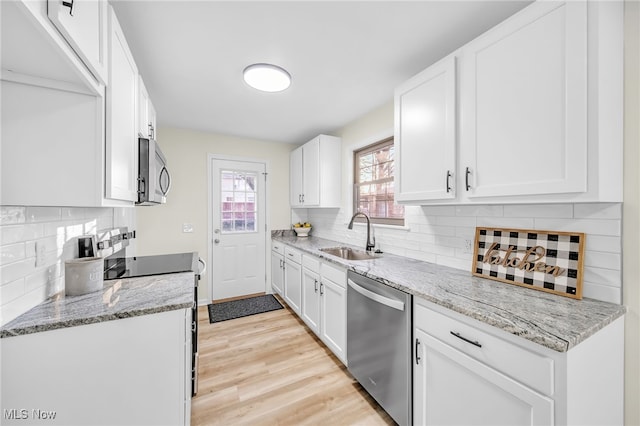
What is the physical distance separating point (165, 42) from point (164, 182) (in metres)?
0.97

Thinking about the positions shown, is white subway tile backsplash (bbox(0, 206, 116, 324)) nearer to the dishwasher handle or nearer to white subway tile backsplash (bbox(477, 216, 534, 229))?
the dishwasher handle

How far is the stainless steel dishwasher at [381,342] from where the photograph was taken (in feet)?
4.60

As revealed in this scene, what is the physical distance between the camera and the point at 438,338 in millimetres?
1229

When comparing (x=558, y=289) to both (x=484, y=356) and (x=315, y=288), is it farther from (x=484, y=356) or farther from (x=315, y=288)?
(x=315, y=288)

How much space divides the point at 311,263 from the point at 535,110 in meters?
2.01

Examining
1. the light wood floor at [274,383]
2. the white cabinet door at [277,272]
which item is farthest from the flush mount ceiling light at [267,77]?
the light wood floor at [274,383]

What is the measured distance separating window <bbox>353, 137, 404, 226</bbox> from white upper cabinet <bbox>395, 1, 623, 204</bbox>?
0.93m

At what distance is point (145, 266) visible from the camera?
1895 millimetres

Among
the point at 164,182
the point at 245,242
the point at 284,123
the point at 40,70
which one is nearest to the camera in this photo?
the point at 40,70

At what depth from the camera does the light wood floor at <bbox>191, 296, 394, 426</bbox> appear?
160cm

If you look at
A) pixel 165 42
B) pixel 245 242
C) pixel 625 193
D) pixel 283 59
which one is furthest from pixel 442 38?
pixel 245 242

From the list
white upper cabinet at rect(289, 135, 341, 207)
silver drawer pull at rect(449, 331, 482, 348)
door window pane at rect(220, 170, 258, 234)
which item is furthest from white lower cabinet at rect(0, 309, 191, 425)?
door window pane at rect(220, 170, 258, 234)

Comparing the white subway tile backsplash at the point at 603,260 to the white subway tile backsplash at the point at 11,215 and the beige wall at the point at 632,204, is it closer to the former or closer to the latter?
the beige wall at the point at 632,204

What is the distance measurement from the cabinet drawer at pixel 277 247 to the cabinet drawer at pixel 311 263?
30.7 inches
